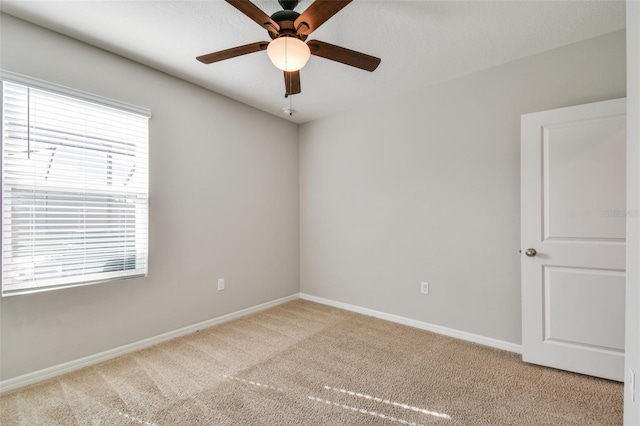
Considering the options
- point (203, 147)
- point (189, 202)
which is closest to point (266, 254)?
point (189, 202)

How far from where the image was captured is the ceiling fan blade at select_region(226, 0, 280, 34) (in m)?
1.33

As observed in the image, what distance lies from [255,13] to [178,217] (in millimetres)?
1959

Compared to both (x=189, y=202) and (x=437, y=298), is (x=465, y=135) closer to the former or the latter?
(x=437, y=298)

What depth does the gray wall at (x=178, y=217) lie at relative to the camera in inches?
77.7

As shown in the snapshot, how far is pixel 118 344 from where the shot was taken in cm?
233

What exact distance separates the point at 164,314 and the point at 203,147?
5.41ft

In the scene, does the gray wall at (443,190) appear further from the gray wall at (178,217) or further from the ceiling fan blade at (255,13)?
the ceiling fan blade at (255,13)

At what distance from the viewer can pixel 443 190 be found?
2795mm

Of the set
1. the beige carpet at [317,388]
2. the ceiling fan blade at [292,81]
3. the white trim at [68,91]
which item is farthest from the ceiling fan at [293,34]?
the beige carpet at [317,388]

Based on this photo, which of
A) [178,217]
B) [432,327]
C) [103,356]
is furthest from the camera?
[432,327]

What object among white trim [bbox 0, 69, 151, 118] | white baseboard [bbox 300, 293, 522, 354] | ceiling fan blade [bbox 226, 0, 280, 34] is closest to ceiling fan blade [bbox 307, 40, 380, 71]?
ceiling fan blade [bbox 226, 0, 280, 34]

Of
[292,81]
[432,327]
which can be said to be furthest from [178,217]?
[432,327]

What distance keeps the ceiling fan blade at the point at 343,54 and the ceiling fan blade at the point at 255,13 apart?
23cm

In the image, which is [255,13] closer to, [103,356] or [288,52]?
[288,52]
